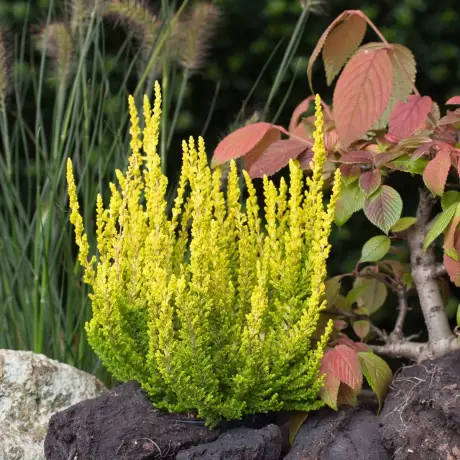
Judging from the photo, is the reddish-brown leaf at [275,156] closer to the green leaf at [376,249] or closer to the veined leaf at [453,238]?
the green leaf at [376,249]

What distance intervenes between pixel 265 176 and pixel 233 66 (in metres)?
1.10

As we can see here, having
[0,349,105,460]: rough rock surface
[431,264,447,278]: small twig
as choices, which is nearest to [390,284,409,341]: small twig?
[431,264,447,278]: small twig

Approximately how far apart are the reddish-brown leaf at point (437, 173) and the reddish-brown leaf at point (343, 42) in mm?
411

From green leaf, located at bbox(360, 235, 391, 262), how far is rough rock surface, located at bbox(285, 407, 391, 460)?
13.2 inches

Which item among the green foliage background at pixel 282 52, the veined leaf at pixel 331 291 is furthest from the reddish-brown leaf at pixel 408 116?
the green foliage background at pixel 282 52

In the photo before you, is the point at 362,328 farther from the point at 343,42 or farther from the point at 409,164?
the point at 343,42

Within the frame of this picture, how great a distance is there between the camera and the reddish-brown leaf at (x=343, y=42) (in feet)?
5.93

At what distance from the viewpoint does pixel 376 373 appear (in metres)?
1.61

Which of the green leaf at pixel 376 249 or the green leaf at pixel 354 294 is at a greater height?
the green leaf at pixel 376 249

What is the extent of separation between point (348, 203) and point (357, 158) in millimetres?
103

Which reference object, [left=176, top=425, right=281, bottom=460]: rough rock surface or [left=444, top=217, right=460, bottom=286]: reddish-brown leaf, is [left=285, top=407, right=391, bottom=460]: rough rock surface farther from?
[left=444, top=217, right=460, bottom=286]: reddish-brown leaf

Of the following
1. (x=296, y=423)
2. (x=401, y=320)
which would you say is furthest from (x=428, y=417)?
(x=401, y=320)

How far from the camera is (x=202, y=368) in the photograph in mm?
1459

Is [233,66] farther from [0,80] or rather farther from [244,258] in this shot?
[244,258]
